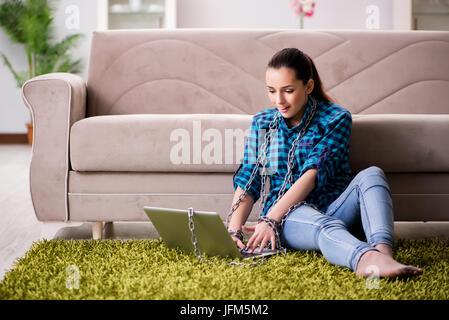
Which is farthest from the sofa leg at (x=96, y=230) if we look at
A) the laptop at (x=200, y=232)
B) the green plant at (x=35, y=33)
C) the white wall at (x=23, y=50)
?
the white wall at (x=23, y=50)

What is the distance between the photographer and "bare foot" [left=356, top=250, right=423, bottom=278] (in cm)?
111

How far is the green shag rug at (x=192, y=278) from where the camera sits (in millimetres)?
1088

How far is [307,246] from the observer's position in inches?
54.1

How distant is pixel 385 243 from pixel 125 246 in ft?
2.60

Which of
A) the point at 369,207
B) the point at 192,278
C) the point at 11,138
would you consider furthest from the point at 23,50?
the point at 369,207

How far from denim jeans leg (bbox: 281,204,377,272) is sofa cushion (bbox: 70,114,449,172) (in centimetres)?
42

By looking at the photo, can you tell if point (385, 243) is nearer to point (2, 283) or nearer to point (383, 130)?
point (383, 130)

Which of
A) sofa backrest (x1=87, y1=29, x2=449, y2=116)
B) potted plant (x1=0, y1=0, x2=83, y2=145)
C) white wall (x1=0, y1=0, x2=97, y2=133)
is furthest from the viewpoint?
white wall (x1=0, y1=0, x2=97, y2=133)

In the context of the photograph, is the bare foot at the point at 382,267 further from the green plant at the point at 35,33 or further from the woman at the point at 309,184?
the green plant at the point at 35,33

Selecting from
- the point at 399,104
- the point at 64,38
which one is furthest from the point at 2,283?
Answer: the point at 64,38

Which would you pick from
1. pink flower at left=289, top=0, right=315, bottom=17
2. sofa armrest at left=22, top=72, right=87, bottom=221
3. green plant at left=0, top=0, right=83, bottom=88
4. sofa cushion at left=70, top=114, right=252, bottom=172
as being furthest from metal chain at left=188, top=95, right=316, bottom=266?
green plant at left=0, top=0, right=83, bottom=88

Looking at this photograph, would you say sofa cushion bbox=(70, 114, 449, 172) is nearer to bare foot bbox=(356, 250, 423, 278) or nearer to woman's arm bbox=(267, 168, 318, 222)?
woman's arm bbox=(267, 168, 318, 222)

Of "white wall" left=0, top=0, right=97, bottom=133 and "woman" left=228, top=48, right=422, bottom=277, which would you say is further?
"white wall" left=0, top=0, right=97, bottom=133

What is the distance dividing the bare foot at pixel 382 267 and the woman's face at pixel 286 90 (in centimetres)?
48
